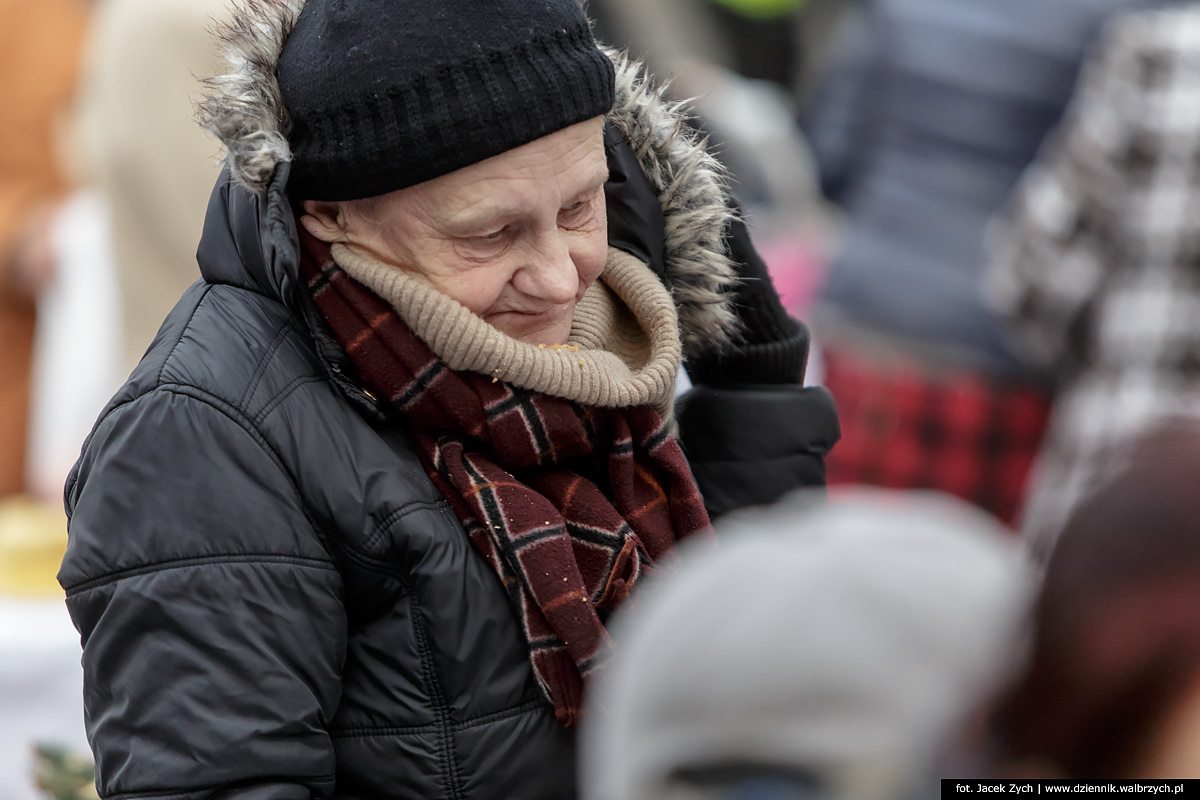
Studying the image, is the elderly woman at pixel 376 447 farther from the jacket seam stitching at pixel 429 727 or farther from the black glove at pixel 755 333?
the black glove at pixel 755 333

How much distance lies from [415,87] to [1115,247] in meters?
2.06

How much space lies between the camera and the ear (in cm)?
162

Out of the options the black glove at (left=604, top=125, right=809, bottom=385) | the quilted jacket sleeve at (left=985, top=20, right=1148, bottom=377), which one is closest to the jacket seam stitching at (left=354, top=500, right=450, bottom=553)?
the black glove at (left=604, top=125, right=809, bottom=385)

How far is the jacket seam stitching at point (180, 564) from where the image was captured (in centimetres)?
138

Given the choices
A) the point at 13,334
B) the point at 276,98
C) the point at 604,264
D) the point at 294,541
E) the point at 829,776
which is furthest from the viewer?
the point at 13,334

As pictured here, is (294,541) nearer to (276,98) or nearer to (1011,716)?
(276,98)

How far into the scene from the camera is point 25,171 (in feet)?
13.7

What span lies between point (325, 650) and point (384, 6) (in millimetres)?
724

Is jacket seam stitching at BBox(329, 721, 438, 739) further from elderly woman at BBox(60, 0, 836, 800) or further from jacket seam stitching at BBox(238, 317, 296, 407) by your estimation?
jacket seam stitching at BBox(238, 317, 296, 407)

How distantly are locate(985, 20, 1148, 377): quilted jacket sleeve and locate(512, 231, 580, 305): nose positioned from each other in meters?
1.76

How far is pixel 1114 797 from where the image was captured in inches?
24.5

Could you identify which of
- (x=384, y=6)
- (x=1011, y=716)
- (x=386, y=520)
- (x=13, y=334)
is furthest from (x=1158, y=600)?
(x=13, y=334)

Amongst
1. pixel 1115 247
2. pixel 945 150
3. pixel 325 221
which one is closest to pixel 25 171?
pixel 945 150

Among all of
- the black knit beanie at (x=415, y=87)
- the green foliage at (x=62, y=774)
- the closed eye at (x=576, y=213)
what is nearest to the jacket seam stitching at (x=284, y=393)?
the black knit beanie at (x=415, y=87)
